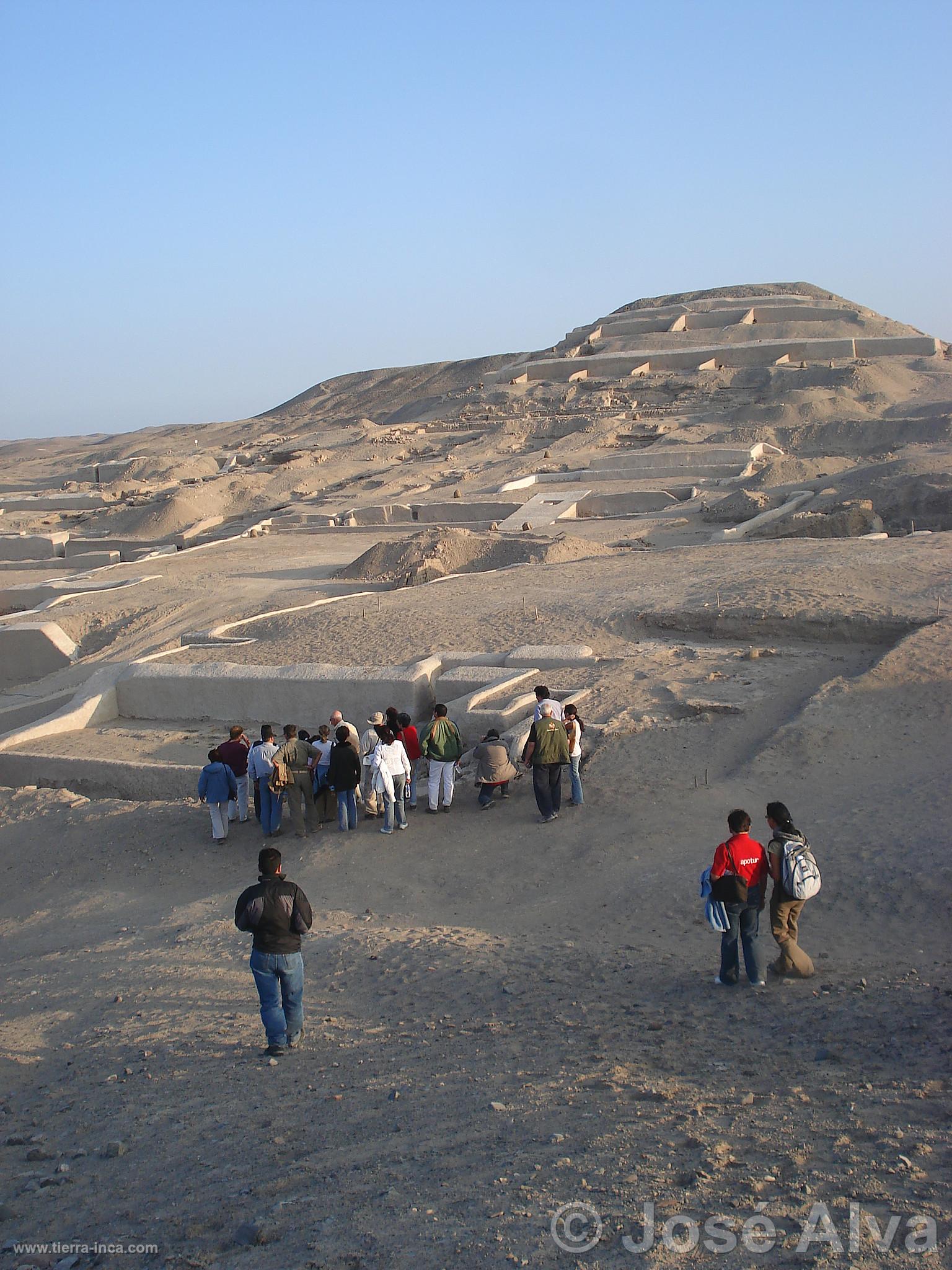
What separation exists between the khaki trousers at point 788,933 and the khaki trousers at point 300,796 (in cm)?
373

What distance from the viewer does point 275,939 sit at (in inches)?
167

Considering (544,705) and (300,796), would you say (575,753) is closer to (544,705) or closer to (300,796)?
(544,705)

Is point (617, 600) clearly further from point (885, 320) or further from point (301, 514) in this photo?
point (885, 320)

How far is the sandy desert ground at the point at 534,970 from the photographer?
291 centimetres

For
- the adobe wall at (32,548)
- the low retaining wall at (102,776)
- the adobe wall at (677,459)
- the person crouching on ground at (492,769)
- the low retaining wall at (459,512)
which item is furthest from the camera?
the adobe wall at (677,459)

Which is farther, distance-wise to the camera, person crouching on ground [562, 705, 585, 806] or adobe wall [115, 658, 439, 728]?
adobe wall [115, 658, 439, 728]

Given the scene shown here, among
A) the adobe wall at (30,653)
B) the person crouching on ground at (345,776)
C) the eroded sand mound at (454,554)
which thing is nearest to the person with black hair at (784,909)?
the person crouching on ground at (345,776)

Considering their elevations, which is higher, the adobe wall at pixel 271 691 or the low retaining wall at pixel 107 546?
the low retaining wall at pixel 107 546

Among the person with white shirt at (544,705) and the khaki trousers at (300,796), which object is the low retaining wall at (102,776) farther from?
the person with white shirt at (544,705)

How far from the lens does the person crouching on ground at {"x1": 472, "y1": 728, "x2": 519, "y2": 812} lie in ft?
23.4

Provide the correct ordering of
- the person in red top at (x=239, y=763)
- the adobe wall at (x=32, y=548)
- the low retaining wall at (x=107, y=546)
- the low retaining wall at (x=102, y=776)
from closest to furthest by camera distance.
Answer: the person in red top at (x=239, y=763), the low retaining wall at (x=102, y=776), the adobe wall at (x=32, y=548), the low retaining wall at (x=107, y=546)

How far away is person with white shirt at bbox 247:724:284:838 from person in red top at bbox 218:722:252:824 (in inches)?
7.0

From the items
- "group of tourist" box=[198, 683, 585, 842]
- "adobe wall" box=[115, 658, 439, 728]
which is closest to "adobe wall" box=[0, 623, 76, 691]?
"adobe wall" box=[115, 658, 439, 728]

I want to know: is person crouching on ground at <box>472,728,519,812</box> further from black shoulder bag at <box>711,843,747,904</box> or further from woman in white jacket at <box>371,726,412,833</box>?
black shoulder bag at <box>711,843,747,904</box>
